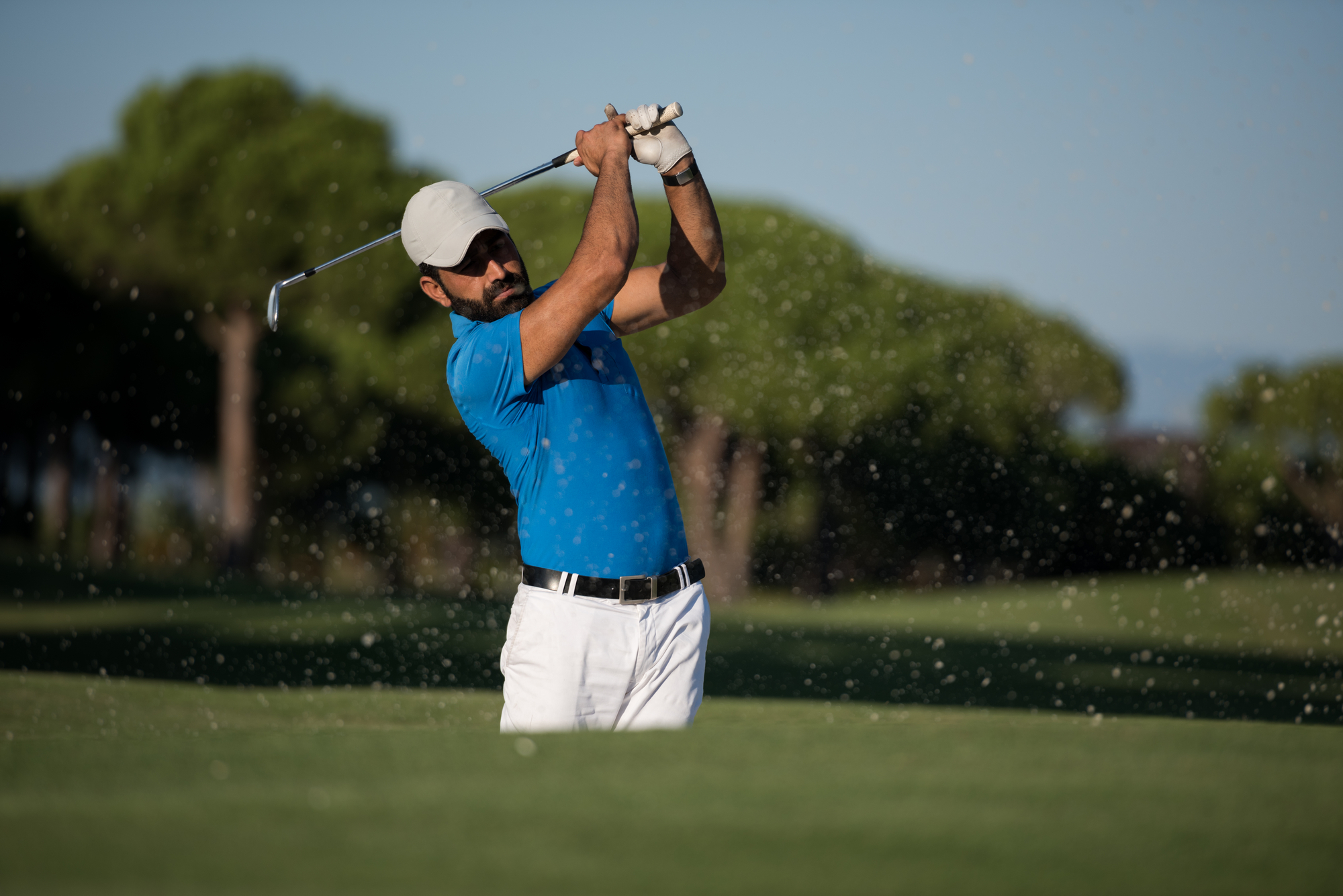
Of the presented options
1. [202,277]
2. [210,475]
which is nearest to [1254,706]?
[202,277]

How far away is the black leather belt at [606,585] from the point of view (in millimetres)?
3361

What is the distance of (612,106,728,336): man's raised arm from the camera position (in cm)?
388

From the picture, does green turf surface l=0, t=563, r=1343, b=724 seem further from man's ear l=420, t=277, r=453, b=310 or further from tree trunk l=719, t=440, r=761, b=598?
tree trunk l=719, t=440, r=761, b=598

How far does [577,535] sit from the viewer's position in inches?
133

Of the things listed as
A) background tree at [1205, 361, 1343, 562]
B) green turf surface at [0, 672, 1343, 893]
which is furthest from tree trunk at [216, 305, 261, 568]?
A: green turf surface at [0, 672, 1343, 893]

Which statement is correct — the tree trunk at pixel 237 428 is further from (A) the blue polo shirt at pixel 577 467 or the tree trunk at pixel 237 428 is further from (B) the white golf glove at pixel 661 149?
(A) the blue polo shirt at pixel 577 467

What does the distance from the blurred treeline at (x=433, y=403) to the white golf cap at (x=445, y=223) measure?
13.6m

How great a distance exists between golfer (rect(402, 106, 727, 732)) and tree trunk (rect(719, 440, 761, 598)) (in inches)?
780

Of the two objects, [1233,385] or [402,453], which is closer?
[402,453]

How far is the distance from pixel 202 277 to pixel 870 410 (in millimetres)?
10270

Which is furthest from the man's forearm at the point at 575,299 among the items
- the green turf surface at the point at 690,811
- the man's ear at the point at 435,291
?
the green turf surface at the point at 690,811

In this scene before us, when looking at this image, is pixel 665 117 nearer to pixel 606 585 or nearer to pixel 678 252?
pixel 678 252

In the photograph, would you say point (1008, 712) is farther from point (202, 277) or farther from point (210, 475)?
point (210, 475)

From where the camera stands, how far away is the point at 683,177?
391cm
